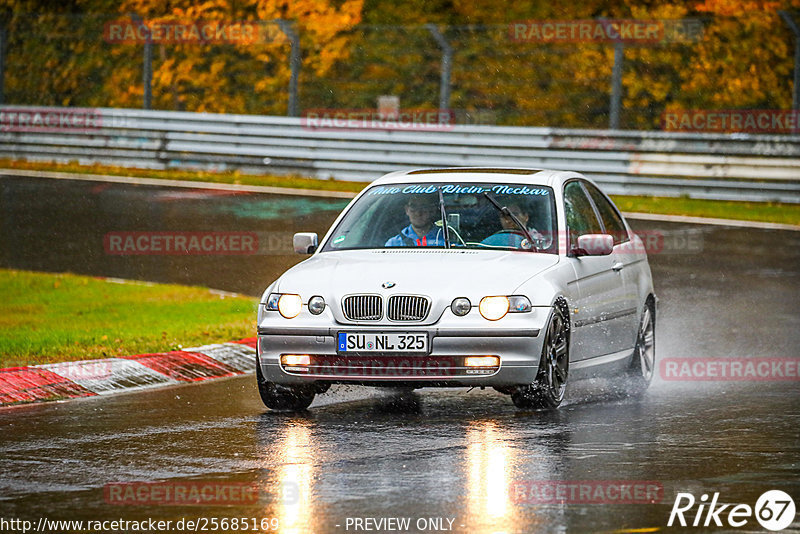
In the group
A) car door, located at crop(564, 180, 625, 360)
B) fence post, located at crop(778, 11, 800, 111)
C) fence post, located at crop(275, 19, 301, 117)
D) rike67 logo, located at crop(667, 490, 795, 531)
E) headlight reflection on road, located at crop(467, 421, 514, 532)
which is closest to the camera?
rike67 logo, located at crop(667, 490, 795, 531)

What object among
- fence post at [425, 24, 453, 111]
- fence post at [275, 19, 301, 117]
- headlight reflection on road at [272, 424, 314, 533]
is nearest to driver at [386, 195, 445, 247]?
headlight reflection on road at [272, 424, 314, 533]

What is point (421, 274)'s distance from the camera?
9656 mm

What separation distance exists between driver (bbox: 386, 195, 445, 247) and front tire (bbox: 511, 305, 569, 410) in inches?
43.2

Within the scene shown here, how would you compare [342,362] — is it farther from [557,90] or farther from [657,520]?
[557,90]

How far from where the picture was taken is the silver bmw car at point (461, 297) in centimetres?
938

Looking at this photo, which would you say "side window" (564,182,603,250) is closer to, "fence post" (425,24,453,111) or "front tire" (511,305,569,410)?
"front tire" (511,305,569,410)

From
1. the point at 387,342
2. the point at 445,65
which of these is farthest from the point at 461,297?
the point at 445,65

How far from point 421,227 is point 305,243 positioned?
0.81m

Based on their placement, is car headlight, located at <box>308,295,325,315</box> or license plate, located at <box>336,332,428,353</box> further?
car headlight, located at <box>308,295,325,315</box>

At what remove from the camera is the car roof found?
10.9 metres

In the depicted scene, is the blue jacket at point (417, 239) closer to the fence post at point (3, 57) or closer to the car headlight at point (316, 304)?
the car headlight at point (316, 304)

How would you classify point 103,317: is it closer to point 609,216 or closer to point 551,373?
point 609,216

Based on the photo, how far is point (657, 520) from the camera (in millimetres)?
6770

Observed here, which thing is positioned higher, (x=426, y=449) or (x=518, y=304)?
(x=518, y=304)
